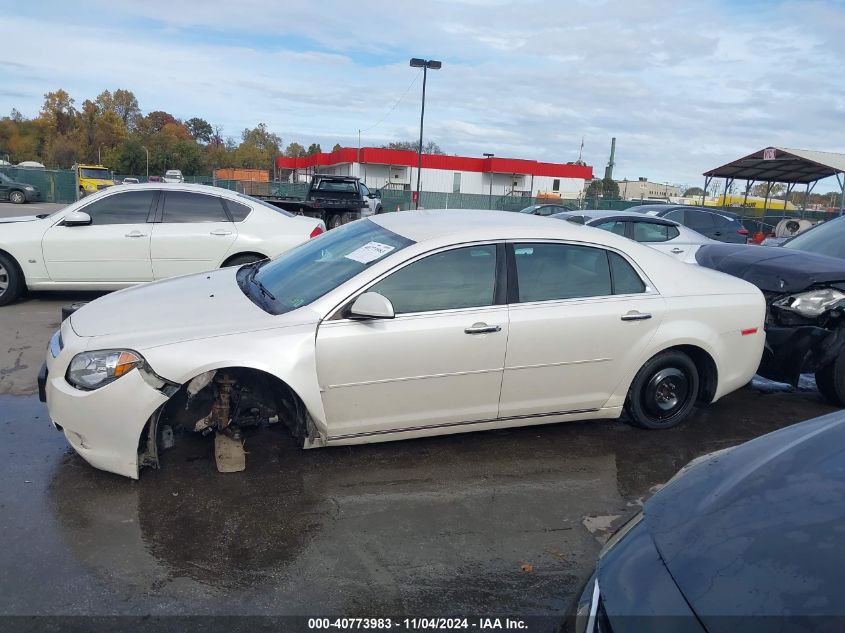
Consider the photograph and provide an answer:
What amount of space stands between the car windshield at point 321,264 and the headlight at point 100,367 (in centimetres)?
83

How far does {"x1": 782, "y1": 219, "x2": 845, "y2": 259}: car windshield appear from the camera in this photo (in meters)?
6.36

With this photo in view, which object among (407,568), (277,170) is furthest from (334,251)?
(277,170)

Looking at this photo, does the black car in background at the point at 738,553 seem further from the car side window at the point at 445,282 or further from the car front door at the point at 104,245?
the car front door at the point at 104,245

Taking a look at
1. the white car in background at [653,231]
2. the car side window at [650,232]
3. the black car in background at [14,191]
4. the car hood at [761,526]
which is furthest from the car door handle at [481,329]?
the black car in background at [14,191]

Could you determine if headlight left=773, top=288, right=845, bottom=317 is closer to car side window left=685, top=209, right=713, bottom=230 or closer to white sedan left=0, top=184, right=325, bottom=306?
white sedan left=0, top=184, right=325, bottom=306

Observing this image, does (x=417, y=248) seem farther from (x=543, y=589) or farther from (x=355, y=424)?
(x=543, y=589)

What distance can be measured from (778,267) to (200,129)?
368 feet

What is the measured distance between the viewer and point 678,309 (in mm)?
4477

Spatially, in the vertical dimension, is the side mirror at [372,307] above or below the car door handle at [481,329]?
above

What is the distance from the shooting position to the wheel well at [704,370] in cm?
463

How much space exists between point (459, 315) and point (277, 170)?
85020 millimetres

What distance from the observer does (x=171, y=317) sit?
371 cm

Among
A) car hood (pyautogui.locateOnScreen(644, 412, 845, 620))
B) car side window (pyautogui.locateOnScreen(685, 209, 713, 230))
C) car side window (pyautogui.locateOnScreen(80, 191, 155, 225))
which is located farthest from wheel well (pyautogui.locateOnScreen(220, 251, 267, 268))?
car side window (pyautogui.locateOnScreen(685, 209, 713, 230))

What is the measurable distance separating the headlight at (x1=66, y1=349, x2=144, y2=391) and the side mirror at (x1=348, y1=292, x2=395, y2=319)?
3.94 feet
